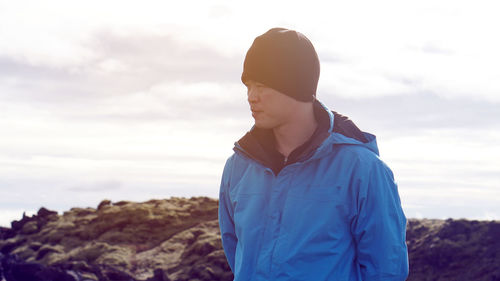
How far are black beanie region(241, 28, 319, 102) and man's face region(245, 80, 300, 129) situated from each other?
39 millimetres

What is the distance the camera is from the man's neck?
12.9 ft

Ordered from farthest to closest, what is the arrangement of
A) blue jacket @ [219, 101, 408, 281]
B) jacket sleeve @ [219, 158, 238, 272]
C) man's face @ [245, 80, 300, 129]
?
jacket sleeve @ [219, 158, 238, 272], man's face @ [245, 80, 300, 129], blue jacket @ [219, 101, 408, 281]

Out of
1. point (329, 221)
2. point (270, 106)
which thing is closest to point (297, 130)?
point (270, 106)

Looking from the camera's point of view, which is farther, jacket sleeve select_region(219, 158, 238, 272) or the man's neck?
jacket sleeve select_region(219, 158, 238, 272)

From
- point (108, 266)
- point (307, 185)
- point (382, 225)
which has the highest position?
point (307, 185)

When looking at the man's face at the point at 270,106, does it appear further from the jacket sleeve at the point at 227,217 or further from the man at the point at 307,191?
the jacket sleeve at the point at 227,217

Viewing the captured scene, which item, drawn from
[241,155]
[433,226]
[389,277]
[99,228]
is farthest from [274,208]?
[99,228]

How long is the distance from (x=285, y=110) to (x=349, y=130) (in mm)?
482

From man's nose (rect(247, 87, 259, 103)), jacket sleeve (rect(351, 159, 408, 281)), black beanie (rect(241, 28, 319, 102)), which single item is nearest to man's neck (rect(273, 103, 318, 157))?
black beanie (rect(241, 28, 319, 102))

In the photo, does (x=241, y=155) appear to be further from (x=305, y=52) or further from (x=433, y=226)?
(x=433, y=226)

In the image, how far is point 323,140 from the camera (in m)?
3.85

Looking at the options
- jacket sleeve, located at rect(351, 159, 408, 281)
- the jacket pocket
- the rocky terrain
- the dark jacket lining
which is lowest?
the rocky terrain

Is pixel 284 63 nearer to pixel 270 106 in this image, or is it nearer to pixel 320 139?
pixel 270 106

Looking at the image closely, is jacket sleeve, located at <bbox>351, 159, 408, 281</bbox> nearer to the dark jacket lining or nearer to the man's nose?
the dark jacket lining
